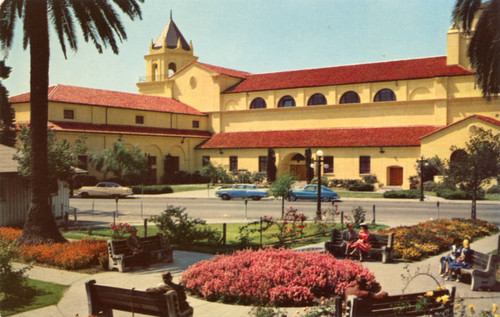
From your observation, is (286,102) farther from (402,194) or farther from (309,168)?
(402,194)

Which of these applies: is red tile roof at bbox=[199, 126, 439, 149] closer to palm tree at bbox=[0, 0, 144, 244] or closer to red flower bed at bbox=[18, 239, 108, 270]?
palm tree at bbox=[0, 0, 144, 244]

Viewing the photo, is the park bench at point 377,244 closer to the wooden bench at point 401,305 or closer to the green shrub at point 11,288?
the wooden bench at point 401,305

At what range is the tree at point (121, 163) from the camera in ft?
152

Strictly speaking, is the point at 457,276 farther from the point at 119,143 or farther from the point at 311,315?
the point at 119,143

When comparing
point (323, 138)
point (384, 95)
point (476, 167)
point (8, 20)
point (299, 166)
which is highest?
point (384, 95)

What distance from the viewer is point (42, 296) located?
11281mm

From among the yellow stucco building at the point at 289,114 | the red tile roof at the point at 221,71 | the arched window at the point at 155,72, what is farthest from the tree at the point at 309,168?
the arched window at the point at 155,72

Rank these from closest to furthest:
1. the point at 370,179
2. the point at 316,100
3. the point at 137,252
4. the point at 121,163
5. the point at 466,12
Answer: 1. the point at 137,252
2. the point at 466,12
3. the point at 121,163
4. the point at 370,179
5. the point at 316,100

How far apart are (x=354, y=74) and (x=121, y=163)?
28.7m

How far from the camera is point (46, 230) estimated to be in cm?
1681

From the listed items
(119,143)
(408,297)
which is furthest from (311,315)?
(119,143)

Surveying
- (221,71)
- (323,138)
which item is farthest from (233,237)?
(221,71)

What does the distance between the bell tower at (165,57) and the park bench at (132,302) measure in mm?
60094

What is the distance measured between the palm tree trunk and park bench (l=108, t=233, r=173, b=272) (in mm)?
A: 3753
